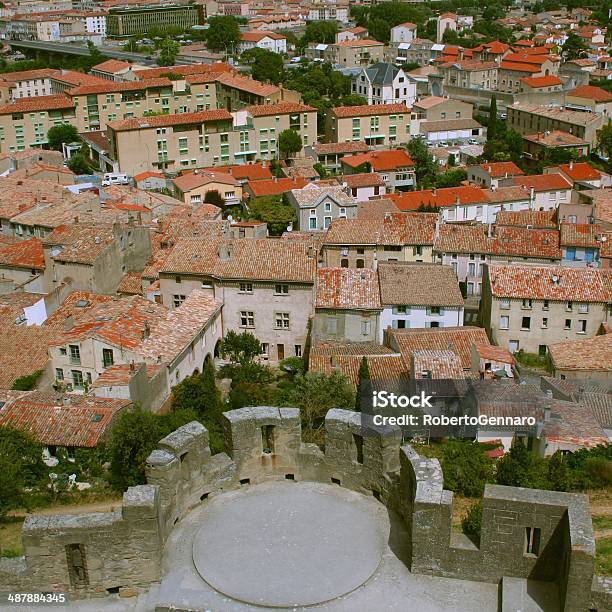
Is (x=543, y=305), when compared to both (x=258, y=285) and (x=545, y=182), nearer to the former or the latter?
(x=258, y=285)

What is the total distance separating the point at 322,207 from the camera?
70.3 metres

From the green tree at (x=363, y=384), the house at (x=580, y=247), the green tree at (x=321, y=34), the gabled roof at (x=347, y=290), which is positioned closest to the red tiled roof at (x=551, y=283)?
the gabled roof at (x=347, y=290)

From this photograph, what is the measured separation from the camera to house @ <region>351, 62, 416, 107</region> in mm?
122812

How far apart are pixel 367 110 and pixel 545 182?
1248 inches

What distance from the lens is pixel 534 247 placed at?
55.8m

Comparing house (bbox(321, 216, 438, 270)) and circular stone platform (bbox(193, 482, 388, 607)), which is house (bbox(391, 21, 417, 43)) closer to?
house (bbox(321, 216, 438, 270))

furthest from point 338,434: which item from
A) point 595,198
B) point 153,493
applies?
point 595,198

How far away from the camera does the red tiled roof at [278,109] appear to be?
100 meters

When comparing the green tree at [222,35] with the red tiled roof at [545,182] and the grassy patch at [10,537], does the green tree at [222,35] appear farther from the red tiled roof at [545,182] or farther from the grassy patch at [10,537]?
the grassy patch at [10,537]

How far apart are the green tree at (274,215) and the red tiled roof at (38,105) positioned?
42.9 m

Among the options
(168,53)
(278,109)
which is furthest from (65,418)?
(168,53)

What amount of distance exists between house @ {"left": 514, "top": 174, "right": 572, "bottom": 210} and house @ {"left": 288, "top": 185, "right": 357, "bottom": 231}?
1885 cm

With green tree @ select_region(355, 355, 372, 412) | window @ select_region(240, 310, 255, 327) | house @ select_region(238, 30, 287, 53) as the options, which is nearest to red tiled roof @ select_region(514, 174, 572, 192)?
window @ select_region(240, 310, 255, 327)

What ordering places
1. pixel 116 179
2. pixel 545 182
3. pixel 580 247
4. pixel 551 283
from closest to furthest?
1. pixel 551 283
2. pixel 580 247
3. pixel 545 182
4. pixel 116 179
